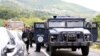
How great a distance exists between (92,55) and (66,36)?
2.83 metres

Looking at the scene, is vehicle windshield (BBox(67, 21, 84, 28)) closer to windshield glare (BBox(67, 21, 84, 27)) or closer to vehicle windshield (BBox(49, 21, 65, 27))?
windshield glare (BBox(67, 21, 84, 27))

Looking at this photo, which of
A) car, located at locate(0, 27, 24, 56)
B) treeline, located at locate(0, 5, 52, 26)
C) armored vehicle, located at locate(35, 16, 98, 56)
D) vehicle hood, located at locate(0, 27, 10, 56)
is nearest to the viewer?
car, located at locate(0, 27, 24, 56)

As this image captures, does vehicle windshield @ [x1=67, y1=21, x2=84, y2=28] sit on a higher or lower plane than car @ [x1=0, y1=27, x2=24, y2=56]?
lower

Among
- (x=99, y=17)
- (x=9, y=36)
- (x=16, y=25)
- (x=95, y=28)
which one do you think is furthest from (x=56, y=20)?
(x=99, y=17)

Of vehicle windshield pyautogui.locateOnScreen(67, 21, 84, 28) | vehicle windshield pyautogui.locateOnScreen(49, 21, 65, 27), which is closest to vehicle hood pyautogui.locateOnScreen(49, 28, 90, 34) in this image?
vehicle windshield pyautogui.locateOnScreen(49, 21, 65, 27)

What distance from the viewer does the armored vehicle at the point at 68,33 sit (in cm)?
2395

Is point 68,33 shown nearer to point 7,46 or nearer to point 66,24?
point 66,24

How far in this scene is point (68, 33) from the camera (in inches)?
944

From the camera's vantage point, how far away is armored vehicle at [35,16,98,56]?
23953 mm

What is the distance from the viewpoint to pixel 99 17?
52.5 meters

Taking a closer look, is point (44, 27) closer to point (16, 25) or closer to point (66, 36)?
point (66, 36)

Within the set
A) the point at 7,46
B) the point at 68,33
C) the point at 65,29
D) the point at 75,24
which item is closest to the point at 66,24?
the point at 75,24

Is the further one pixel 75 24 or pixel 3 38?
pixel 75 24

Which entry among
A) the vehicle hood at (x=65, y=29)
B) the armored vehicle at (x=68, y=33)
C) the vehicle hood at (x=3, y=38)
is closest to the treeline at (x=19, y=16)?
the armored vehicle at (x=68, y=33)
